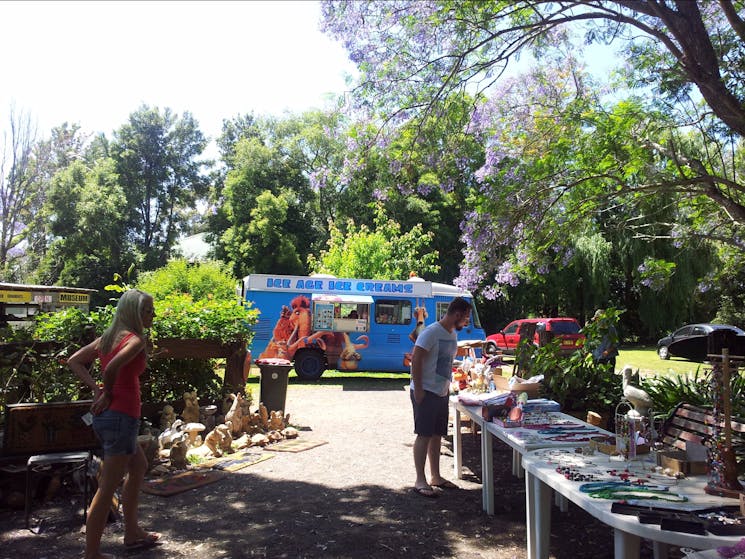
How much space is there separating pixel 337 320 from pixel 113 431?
452 inches

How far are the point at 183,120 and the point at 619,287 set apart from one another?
29203 mm

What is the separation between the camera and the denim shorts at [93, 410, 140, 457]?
145 inches

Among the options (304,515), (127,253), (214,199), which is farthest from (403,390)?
(214,199)

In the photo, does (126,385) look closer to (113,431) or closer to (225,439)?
(113,431)

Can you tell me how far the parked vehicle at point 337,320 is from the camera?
1486cm

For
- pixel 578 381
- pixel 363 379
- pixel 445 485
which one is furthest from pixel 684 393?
pixel 363 379

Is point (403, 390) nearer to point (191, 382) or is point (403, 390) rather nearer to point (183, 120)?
point (191, 382)

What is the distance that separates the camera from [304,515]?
194 inches

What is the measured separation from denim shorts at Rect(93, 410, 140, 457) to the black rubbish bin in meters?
4.85

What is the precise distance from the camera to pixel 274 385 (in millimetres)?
8625

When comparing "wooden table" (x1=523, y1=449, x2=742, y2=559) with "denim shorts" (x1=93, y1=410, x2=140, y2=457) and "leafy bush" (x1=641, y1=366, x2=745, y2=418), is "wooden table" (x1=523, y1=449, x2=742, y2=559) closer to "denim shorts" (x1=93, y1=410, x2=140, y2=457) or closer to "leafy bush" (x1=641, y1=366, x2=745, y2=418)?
"denim shorts" (x1=93, y1=410, x2=140, y2=457)

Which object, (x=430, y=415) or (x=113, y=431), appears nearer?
(x=113, y=431)

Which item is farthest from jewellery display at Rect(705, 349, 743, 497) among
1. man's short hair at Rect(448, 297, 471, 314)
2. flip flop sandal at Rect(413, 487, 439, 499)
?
flip flop sandal at Rect(413, 487, 439, 499)

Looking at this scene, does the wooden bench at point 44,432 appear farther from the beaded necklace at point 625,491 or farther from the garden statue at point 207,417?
the beaded necklace at point 625,491
